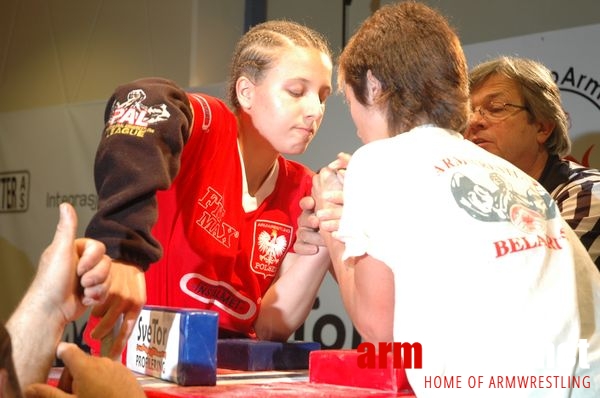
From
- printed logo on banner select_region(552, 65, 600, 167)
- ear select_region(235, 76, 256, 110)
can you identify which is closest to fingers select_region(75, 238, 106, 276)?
ear select_region(235, 76, 256, 110)

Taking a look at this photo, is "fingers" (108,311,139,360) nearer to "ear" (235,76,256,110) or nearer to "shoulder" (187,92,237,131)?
"shoulder" (187,92,237,131)

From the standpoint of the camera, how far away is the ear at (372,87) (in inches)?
47.3

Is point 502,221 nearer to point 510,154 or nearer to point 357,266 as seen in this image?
point 357,266

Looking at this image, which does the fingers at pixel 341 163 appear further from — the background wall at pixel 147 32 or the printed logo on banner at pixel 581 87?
the background wall at pixel 147 32

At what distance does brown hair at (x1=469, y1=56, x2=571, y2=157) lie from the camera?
6.54 feet

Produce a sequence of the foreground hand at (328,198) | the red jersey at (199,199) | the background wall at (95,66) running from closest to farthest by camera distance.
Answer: the red jersey at (199,199) < the foreground hand at (328,198) < the background wall at (95,66)

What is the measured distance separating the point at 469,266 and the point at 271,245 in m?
0.67

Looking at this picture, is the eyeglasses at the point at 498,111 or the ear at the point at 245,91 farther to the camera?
the eyeglasses at the point at 498,111

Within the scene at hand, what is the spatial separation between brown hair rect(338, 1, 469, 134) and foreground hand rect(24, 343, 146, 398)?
1.88 ft

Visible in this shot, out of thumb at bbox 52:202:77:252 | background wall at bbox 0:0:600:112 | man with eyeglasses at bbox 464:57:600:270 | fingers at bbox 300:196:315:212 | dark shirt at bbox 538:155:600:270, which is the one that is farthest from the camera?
background wall at bbox 0:0:600:112

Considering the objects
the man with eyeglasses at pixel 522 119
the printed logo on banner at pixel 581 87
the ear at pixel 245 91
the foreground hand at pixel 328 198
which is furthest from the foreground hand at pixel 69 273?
the printed logo on banner at pixel 581 87

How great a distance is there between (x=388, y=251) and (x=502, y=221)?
0.46 feet

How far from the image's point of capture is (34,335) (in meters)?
0.84

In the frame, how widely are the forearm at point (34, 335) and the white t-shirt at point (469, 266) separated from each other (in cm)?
37
